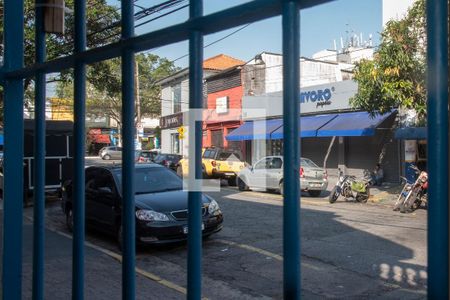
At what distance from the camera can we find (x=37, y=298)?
2459 mm

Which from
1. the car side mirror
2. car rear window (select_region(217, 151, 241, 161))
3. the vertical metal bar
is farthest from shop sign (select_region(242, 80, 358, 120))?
the vertical metal bar

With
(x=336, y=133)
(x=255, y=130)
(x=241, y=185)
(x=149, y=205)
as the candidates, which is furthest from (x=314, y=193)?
(x=149, y=205)

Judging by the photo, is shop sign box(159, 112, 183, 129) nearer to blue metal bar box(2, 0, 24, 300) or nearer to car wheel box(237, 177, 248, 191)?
A: car wheel box(237, 177, 248, 191)

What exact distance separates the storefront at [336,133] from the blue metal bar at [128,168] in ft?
53.7

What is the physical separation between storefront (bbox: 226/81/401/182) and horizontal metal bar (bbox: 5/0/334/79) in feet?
53.0

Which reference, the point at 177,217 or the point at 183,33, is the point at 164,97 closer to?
the point at 177,217

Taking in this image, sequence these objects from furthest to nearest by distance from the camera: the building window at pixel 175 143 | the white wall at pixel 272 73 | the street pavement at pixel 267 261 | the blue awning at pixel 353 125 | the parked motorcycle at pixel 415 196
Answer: the building window at pixel 175 143 < the white wall at pixel 272 73 < the blue awning at pixel 353 125 < the parked motorcycle at pixel 415 196 < the street pavement at pixel 267 261

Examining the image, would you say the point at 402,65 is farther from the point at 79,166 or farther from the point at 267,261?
the point at 79,166

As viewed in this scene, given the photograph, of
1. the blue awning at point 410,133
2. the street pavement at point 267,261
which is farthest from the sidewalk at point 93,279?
the blue awning at point 410,133

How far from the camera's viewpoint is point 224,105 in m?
31.2

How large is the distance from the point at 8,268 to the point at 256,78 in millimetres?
27641

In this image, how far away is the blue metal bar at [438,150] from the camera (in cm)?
103

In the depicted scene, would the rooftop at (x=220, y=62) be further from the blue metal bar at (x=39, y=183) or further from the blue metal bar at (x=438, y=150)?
the blue metal bar at (x=438, y=150)

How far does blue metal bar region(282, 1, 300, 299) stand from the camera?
1.31 m
